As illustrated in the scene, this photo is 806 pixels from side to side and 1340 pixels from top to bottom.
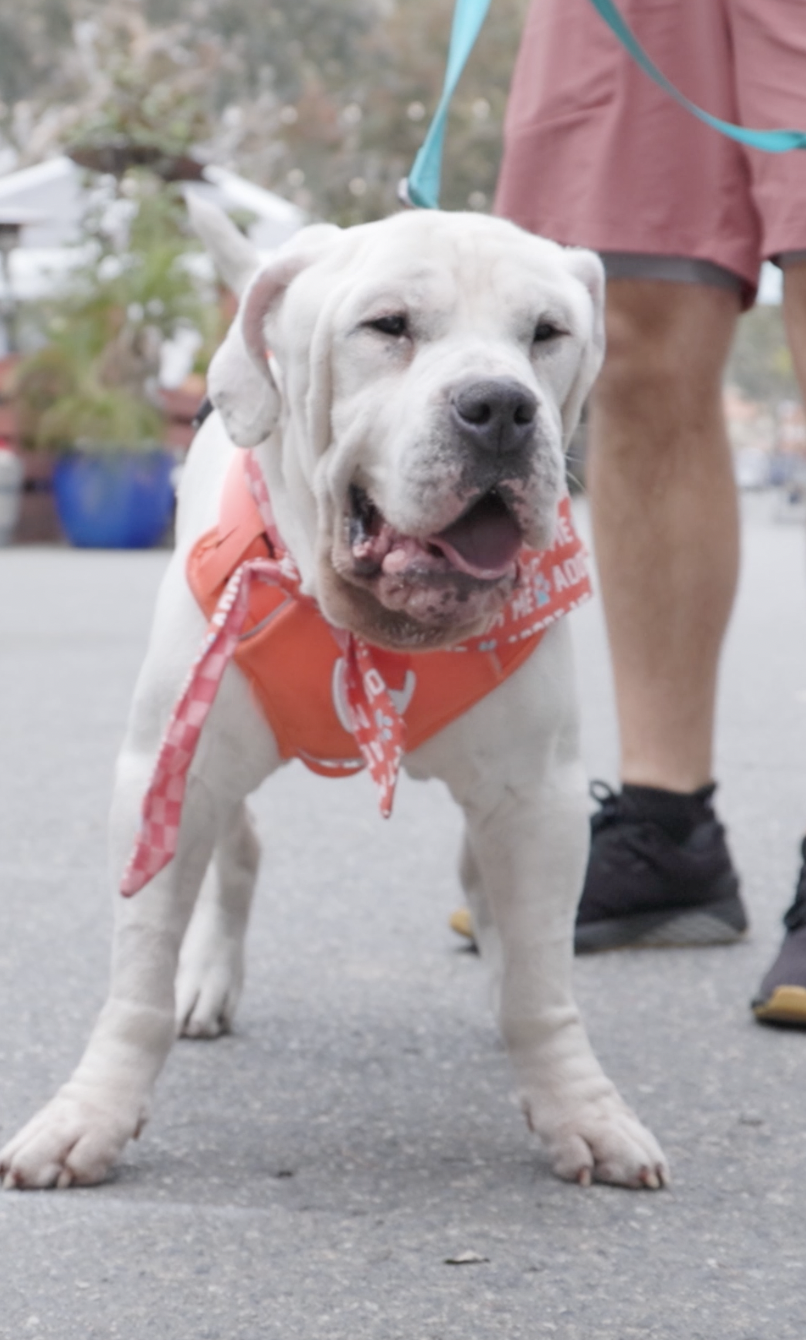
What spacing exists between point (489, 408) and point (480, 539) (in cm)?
17

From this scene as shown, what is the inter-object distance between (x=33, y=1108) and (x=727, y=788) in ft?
8.39

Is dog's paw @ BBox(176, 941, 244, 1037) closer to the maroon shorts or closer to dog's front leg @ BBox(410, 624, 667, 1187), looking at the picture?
dog's front leg @ BBox(410, 624, 667, 1187)

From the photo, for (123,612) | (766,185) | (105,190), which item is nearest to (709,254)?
(766,185)

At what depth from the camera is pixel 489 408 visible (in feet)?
5.89

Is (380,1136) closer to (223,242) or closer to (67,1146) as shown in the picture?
(67,1146)

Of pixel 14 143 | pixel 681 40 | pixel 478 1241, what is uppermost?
pixel 681 40

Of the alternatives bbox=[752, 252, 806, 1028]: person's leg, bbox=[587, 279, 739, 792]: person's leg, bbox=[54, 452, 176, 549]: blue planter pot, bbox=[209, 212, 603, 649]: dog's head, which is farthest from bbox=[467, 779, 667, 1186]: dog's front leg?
bbox=[54, 452, 176, 549]: blue planter pot

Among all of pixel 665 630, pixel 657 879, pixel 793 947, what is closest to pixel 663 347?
pixel 665 630

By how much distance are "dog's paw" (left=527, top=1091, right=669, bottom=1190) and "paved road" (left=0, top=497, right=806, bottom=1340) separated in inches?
1.2

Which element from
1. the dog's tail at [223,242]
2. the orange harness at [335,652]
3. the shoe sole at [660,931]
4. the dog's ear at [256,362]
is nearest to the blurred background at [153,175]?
the orange harness at [335,652]

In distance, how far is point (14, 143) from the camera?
26.5 meters

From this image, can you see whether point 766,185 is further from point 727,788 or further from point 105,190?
point 105,190

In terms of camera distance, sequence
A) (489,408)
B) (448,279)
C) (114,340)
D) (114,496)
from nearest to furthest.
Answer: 1. (489,408)
2. (448,279)
3. (114,496)
4. (114,340)

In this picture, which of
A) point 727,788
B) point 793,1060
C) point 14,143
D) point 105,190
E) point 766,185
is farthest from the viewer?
point 14,143
